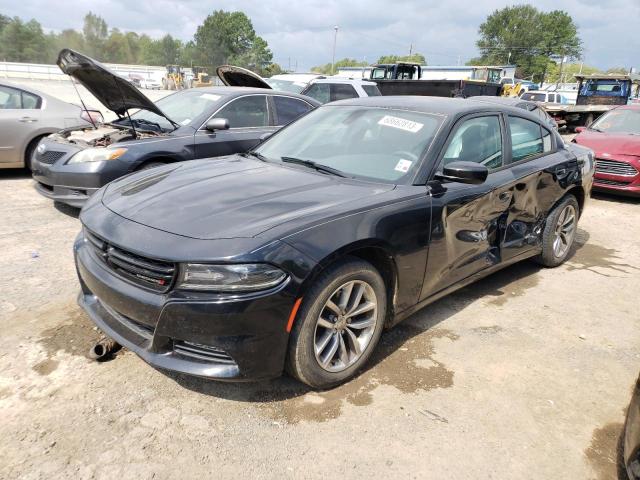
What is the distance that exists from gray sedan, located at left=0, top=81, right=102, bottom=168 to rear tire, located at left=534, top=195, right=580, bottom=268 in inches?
251

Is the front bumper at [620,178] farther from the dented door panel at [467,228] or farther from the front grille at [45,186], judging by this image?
the front grille at [45,186]

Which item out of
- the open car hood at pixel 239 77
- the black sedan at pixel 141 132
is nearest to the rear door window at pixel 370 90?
the open car hood at pixel 239 77

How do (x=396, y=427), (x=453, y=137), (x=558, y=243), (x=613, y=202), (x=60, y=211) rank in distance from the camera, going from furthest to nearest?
(x=613, y=202), (x=60, y=211), (x=558, y=243), (x=453, y=137), (x=396, y=427)

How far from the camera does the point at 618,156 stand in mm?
8031

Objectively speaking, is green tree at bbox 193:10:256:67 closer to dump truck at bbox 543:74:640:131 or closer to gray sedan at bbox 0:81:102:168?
dump truck at bbox 543:74:640:131

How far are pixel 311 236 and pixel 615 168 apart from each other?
25.3 feet

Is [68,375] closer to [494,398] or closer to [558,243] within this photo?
[494,398]

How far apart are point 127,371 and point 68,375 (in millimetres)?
316

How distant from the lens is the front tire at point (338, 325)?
2.44m

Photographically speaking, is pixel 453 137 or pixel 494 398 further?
pixel 453 137

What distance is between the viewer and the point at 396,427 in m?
2.46

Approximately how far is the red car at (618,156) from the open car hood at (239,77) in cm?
590

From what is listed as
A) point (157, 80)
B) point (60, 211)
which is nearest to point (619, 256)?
point (60, 211)

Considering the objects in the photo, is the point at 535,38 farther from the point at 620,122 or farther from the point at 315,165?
the point at 315,165
